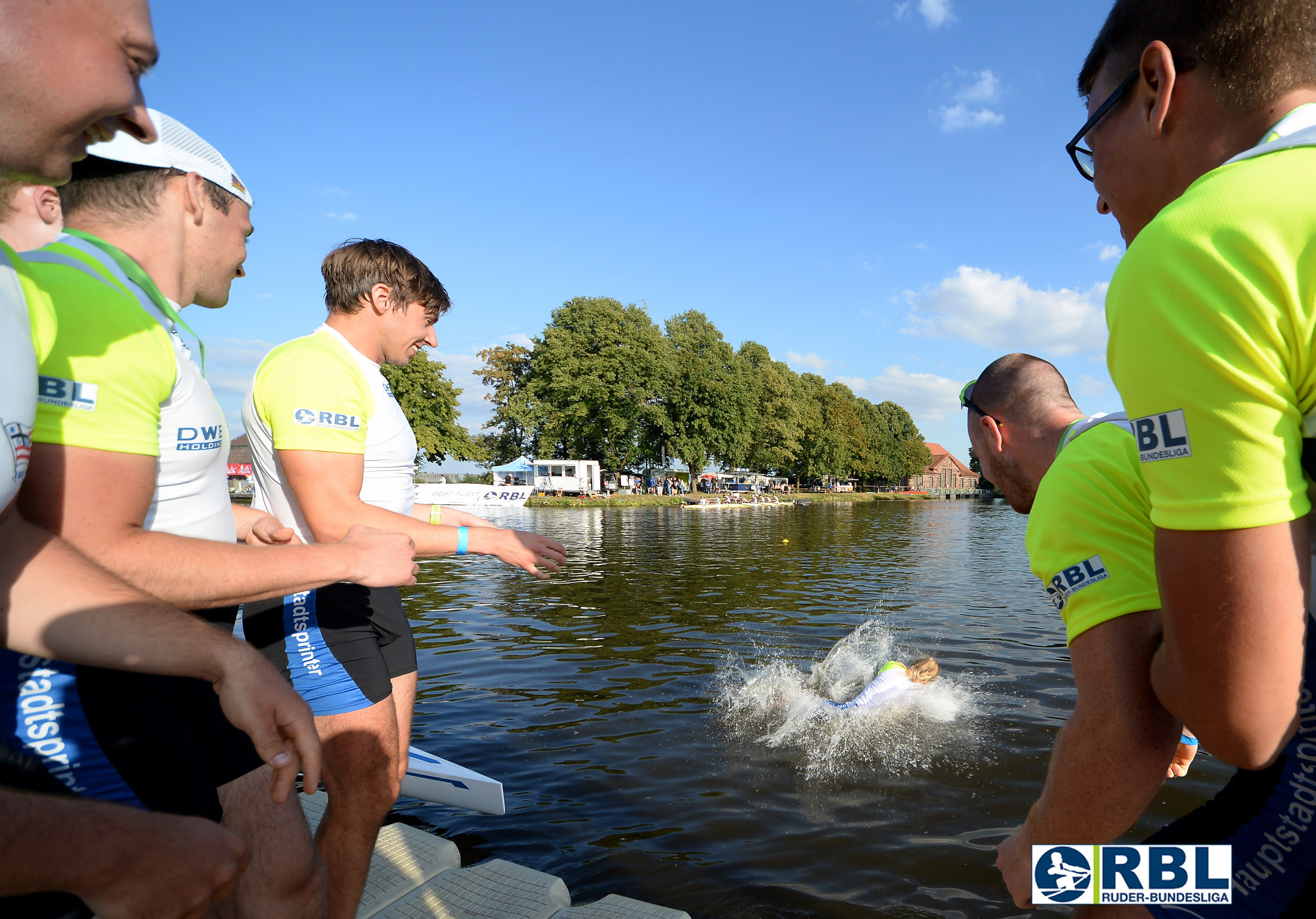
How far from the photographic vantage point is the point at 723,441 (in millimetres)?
57500

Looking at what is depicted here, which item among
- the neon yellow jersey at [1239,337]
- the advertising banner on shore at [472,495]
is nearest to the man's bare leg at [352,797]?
the neon yellow jersey at [1239,337]

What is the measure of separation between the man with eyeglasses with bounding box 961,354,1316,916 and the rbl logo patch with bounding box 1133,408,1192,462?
19 centimetres

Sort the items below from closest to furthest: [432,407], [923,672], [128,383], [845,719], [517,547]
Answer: [128,383], [517,547], [845,719], [923,672], [432,407]

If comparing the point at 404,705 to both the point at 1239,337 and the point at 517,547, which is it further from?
the point at 1239,337

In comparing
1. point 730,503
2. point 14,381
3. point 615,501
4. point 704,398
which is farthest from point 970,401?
point 730,503

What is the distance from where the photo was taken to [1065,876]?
1563mm

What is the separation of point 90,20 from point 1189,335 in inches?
70.3

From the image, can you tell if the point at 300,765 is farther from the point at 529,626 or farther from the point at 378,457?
the point at 529,626

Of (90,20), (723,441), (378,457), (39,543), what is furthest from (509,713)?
(723,441)

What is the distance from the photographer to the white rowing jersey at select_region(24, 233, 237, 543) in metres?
1.44

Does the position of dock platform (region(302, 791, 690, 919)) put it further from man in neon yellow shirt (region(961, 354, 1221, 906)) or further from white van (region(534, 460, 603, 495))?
white van (region(534, 460, 603, 495))

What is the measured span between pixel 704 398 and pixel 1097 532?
5582 cm

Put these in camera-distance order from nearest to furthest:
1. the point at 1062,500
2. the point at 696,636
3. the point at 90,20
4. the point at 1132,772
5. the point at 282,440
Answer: the point at 90,20
the point at 1132,772
the point at 1062,500
the point at 282,440
the point at 696,636

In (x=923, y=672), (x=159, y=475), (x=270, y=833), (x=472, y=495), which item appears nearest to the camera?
(x=159, y=475)
